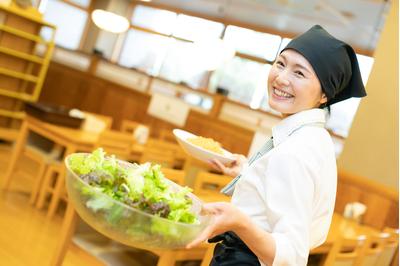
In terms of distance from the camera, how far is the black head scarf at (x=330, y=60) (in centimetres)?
122

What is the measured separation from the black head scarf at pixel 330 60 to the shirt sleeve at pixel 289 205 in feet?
0.83

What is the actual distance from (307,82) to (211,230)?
0.46 m

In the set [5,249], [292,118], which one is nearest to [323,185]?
[292,118]

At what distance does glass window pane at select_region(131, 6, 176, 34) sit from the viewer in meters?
11.9

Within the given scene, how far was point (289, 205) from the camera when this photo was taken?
3.59 feet

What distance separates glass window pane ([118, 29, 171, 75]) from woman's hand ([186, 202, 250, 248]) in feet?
36.7

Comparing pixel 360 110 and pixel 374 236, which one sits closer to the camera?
pixel 374 236

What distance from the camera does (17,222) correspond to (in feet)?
12.7

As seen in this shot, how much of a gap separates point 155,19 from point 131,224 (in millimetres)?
11526

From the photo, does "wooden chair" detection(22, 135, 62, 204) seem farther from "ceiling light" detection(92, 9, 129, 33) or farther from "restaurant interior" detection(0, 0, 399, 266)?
"ceiling light" detection(92, 9, 129, 33)

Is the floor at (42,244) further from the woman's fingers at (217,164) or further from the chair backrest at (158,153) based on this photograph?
the woman's fingers at (217,164)

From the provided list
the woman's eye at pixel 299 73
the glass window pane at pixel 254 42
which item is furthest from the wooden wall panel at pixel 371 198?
the glass window pane at pixel 254 42

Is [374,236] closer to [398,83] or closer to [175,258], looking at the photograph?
[175,258]

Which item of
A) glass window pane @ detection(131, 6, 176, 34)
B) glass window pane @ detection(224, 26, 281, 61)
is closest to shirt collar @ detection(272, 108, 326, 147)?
glass window pane @ detection(224, 26, 281, 61)
